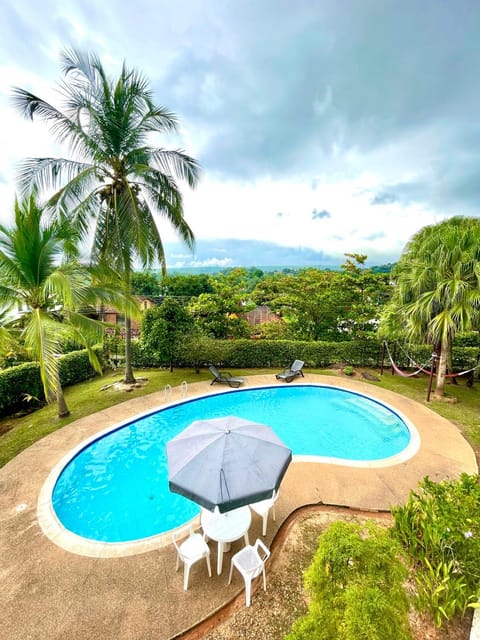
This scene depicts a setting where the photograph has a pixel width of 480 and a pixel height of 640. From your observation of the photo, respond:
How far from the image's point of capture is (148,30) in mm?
8656

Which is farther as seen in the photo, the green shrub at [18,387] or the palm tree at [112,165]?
the green shrub at [18,387]

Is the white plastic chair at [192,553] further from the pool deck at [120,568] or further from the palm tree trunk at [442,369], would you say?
the palm tree trunk at [442,369]

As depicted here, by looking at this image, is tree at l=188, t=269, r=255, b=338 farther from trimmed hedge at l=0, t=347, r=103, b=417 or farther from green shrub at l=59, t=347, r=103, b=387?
trimmed hedge at l=0, t=347, r=103, b=417

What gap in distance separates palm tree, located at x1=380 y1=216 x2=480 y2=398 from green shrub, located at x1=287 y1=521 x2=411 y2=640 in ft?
27.6

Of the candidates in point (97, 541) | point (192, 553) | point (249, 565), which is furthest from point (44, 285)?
point (249, 565)

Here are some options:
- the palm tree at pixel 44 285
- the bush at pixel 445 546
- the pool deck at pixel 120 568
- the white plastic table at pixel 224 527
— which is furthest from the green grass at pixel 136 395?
the white plastic table at pixel 224 527

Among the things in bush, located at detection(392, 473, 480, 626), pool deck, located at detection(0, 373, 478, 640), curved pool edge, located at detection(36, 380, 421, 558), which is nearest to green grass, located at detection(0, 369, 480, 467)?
pool deck, located at detection(0, 373, 478, 640)

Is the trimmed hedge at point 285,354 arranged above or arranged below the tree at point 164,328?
below

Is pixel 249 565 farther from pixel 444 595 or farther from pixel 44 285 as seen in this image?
pixel 44 285

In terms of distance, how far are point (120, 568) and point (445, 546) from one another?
14.8ft

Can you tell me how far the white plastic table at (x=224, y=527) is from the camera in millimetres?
4027

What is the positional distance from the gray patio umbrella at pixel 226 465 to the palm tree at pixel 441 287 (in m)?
8.09

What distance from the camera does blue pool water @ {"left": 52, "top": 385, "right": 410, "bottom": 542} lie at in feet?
18.2

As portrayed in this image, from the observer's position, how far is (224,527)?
4.21 metres
